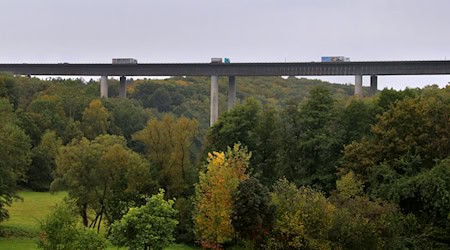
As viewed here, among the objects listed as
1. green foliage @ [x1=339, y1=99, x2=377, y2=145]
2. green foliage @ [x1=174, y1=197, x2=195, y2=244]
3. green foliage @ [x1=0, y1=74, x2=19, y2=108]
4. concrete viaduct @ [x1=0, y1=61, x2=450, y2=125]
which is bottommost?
green foliage @ [x1=174, y1=197, x2=195, y2=244]

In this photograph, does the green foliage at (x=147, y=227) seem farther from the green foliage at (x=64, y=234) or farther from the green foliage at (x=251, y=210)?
the green foliage at (x=251, y=210)

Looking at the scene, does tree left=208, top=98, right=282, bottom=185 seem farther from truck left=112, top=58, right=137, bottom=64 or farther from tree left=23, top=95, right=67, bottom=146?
truck left=112, top=58, right=137, bottom=64

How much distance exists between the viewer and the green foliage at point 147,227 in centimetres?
3044

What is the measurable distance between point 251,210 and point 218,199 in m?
1.98

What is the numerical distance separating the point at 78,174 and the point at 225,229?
14158 mm

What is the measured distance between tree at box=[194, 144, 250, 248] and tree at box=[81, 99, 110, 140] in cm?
4775

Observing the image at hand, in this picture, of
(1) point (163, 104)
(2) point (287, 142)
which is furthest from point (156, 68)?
(2) point (287, 142)

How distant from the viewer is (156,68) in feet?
332

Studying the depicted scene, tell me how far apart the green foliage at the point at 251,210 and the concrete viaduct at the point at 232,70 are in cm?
5463

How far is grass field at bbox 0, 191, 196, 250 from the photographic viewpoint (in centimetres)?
4318

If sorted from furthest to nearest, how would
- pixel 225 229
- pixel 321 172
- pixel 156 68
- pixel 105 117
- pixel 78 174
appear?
1. pixel 156 68
2. pixel 105 117
3. pixel 321 172
4. pixel 78 174
5. pixel 225 229

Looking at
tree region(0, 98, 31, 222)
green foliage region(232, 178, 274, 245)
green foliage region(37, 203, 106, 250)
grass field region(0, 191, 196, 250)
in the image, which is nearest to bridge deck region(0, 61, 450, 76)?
grass field region(0, 191, 196, 250)

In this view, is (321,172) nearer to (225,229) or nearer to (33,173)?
(225,229)

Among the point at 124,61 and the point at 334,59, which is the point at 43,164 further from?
the point at 334,59
